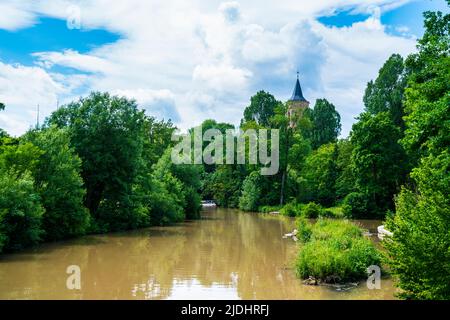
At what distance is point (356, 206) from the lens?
45.3 meters

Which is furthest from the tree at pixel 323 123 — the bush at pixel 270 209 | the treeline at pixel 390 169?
the bush at pixel 270 209

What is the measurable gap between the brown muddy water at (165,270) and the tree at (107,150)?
3.27m

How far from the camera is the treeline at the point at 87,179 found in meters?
22.2

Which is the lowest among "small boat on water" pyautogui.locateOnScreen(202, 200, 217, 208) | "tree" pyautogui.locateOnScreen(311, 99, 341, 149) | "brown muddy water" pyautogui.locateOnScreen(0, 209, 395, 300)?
"brown muddy water" pyautogui.locateOnScreen(0, 209, 395, 300)

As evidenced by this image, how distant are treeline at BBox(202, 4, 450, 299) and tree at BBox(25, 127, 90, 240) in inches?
663

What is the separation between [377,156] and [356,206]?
18.5ft

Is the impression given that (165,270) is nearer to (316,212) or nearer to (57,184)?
(57,184)

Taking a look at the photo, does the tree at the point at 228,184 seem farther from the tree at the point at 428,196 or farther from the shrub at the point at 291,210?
the tree at the point at 428,196

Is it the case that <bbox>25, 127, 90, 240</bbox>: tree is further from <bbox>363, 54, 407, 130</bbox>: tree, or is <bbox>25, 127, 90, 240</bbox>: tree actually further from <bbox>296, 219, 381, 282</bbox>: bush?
<bbox>363, 54, 407, 130</bbox>: tree

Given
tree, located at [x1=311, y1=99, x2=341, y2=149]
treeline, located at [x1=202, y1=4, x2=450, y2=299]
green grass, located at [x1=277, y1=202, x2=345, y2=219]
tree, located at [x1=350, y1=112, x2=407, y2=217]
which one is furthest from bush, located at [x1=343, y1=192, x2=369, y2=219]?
tree, located at [x1=311, y1=99, x2=341, y2=149]

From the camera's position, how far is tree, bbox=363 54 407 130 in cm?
5431

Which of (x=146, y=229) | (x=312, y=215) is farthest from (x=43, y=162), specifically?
(x=312, y=215)

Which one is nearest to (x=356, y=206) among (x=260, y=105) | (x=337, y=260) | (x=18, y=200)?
(x=337, y=260)
